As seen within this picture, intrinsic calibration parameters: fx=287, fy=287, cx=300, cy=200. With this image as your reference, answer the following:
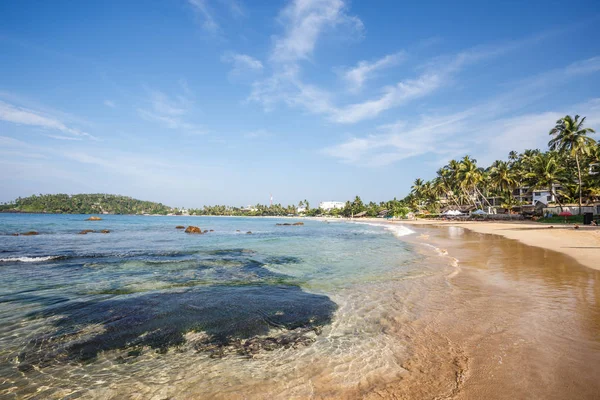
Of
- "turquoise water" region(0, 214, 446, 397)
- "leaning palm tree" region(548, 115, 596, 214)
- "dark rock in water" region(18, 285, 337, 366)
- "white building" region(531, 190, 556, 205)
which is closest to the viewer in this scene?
"turquoise water" region(0, 214, 446, 397)

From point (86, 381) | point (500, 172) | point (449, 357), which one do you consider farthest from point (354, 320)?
point (500, 172)

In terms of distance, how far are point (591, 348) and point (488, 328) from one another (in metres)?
1.52

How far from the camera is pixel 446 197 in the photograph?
343 feet

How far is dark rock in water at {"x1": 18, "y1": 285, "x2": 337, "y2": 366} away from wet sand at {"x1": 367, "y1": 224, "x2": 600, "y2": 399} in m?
2.26

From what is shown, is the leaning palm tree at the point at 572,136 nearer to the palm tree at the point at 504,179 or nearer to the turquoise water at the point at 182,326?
the palm tree at the point at 504,179

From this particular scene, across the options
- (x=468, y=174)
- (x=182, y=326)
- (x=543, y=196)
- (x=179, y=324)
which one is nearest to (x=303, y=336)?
(x=182, y=326)

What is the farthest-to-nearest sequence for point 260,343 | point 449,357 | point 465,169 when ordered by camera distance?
point 465,169 → point 260,343 → point 449,357

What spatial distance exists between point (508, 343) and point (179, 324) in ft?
21.8

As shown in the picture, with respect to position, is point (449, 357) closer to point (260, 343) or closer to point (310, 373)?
point (310, 373)

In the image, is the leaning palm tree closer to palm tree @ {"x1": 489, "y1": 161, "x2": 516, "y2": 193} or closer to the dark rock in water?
palm tree @ {"x1": 489, "y1": 161, "x2": 516, "y2": 193}

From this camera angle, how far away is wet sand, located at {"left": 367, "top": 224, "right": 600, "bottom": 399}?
3895 mm

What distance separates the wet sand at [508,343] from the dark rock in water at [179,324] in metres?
2.26

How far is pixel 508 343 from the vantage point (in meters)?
5.26

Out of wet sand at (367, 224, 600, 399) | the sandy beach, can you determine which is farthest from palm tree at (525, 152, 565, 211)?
wet sand at (367, 224, 600, 399)
